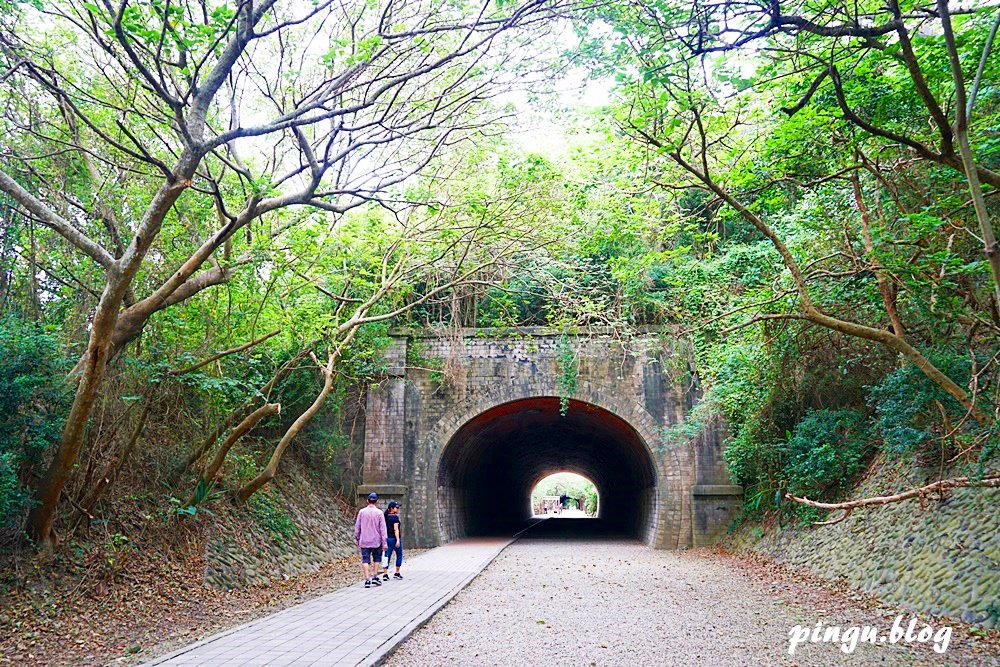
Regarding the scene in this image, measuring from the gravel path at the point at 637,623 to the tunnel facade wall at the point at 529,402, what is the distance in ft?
13.0

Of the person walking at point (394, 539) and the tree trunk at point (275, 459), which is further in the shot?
the tree trunk at point (275, 459)

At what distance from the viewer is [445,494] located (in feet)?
55.0

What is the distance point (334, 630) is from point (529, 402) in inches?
402

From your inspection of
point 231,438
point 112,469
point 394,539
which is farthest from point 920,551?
point 112,469

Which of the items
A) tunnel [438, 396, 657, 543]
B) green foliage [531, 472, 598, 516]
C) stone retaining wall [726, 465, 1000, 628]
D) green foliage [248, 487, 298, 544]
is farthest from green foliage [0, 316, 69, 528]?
green foliage [531, 472, 598, 516]

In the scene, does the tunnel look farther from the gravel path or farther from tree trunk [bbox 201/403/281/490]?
tree trunk [bbox 201/403/281/490]

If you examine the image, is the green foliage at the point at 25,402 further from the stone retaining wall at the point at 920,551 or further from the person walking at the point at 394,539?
the stone retaining wall at the point at 920,551

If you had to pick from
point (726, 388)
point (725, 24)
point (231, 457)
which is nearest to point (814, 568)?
point (726, 388)

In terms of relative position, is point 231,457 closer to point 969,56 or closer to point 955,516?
point 955,516

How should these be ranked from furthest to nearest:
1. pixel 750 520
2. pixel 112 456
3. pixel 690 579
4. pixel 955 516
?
pixel 750 520 < pixel 690 579 < pixel 112 456 < pixel 955 516

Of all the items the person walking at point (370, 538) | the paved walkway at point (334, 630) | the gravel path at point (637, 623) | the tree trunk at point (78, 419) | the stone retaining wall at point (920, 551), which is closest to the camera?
the paved walkway at point (334, 630)

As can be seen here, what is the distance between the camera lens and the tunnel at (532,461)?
16594 mm

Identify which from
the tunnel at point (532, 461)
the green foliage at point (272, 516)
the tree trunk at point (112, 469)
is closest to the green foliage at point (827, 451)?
the tunnel at point (532, 461)

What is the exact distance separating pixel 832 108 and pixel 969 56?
119 centimetres
